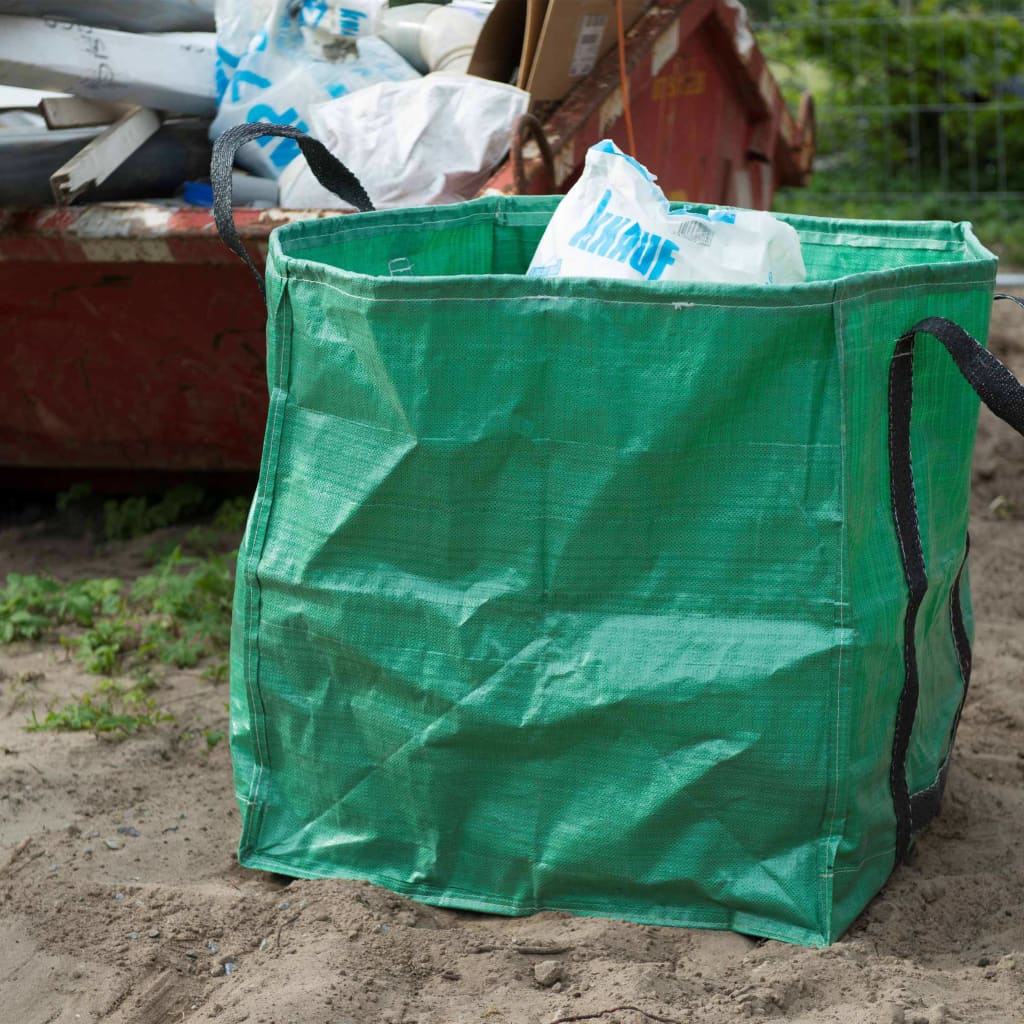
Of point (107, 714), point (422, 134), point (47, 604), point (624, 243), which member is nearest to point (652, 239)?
point (624, 243)

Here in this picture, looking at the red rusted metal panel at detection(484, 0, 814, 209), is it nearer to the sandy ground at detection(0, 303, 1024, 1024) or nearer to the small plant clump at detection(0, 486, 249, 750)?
the small plant clump at detection(0, 486, 249, 750)

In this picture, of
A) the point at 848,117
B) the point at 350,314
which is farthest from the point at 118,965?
the point at 848,117

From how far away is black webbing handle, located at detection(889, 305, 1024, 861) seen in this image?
1.59 m

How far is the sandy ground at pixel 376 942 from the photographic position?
1618 millimetres

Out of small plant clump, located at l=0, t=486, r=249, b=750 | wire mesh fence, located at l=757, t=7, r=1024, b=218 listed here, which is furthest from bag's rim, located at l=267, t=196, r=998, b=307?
wire mesh fence, located at l=757, t=7, r=1024, b=218

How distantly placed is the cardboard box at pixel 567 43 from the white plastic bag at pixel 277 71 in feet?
1.20

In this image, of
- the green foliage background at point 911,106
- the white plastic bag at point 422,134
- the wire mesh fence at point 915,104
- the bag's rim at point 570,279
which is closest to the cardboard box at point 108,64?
the white plastic bag at point 422,134

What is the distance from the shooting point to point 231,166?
2.02 m

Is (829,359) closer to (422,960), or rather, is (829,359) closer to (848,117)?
(422,960)

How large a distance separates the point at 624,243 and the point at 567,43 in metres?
1.13

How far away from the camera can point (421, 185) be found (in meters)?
2.63

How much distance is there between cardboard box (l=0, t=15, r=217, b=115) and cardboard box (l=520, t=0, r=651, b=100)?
2.53 feet

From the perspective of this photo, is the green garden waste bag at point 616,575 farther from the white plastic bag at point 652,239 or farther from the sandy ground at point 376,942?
the white plastic bag at point 652,239

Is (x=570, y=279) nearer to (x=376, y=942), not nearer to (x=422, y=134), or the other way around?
(x=376, y=942)
